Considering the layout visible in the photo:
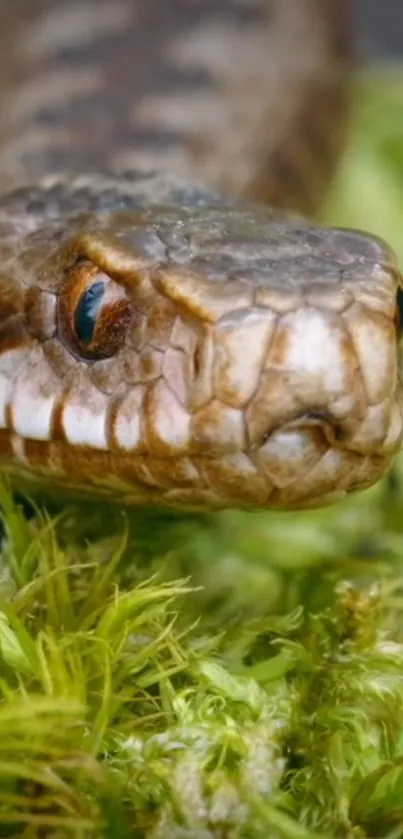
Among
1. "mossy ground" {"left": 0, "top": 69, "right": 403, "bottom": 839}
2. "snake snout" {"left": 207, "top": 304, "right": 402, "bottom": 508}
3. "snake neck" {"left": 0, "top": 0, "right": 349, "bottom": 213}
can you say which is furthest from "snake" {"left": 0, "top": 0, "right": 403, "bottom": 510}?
"snake neck" {"left": 0, "top": 0, "right": 349, "bottom": 213}

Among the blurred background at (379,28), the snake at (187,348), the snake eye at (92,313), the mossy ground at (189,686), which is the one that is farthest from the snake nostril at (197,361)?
the blurred background at (379,28)

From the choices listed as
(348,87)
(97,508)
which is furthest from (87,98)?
(97,508)

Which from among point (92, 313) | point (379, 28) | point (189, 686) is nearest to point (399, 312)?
point (92, 313)

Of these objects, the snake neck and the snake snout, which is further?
the snake neck

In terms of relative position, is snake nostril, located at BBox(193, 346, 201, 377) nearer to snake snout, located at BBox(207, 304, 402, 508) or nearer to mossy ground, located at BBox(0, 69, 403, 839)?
snake snout, located at BBox(207, 304, 402, 508)

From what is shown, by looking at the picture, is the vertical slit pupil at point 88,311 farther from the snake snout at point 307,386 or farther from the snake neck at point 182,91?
the snake neck at point 182,91

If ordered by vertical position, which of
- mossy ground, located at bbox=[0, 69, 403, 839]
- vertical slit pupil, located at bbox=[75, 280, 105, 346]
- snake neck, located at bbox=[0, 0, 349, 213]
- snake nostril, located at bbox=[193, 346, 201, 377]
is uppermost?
snake nostril, located at bbox=[193, 346, 201, 377]

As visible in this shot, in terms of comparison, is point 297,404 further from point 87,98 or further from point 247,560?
point 87,98
